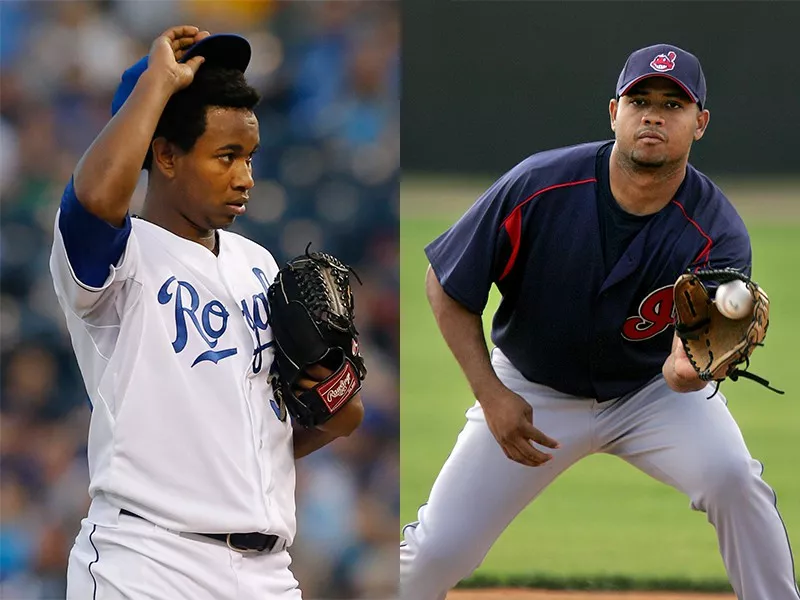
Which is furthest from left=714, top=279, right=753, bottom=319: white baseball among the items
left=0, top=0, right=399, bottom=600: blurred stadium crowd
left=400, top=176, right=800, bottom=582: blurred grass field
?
left=400, top=176, right=800, bottom=582: blurred grass field

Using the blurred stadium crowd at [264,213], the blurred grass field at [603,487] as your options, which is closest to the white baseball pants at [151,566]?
the blurred stadium crowd at [264,213]

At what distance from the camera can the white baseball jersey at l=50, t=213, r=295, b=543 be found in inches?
73.4

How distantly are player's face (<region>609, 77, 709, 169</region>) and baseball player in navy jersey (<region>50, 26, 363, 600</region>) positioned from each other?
1429 mm

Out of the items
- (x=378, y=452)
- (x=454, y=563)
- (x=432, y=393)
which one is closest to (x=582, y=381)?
(x=454, y=563)

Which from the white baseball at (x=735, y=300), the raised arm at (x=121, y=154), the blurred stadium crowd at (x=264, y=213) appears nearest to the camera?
the raised arm at (x=121, y=154)

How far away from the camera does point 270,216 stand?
4.43 m

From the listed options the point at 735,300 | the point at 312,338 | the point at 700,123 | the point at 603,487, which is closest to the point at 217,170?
the point at 312,338

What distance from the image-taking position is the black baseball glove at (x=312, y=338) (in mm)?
2023

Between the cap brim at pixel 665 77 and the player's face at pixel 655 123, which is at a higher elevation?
the cap brim at pixel 665 77

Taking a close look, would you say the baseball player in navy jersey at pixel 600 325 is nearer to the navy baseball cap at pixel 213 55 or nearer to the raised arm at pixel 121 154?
the navy baseball cap at pixel 213 55

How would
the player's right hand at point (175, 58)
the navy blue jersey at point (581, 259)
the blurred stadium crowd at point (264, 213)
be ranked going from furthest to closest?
the blurred stadium crowd at point (264, 213) < the navy blue jersey at point (581, 259) < the player's right hand at point (175, 58)

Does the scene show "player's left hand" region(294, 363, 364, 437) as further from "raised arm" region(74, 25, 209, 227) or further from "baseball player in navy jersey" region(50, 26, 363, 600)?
"raised arm" region(74, 25, 209, 227)

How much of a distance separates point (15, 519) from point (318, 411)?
2.32 metres

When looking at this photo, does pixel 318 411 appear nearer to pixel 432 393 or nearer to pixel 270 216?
pixel 270 216
